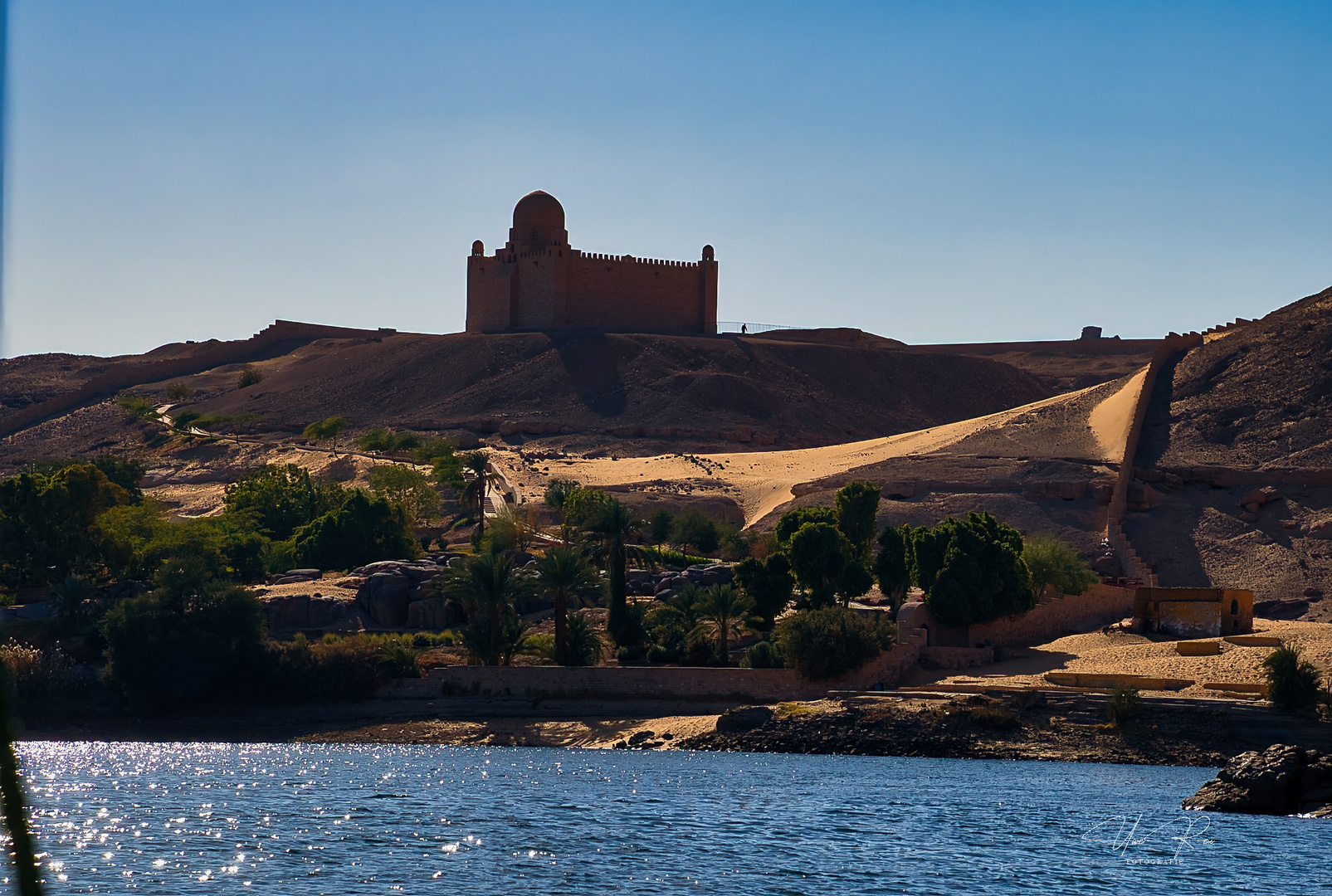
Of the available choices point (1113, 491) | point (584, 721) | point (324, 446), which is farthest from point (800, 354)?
point (584, 721)

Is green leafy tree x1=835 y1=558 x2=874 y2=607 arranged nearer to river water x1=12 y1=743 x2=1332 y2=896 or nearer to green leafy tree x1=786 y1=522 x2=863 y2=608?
green leafy tree x1=786 y1=522 x2=863 y2=608

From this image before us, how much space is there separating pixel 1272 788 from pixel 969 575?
12.2 metres

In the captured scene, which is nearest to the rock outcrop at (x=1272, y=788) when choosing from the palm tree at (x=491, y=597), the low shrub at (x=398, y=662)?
the palm tree at (x=491, y=597)

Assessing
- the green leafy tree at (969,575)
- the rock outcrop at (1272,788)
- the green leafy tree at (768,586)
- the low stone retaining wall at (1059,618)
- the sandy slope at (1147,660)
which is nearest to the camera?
the rock outcrop at (1272,788)

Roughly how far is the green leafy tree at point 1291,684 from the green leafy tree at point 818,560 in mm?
9647

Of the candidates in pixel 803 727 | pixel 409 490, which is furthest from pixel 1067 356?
pixel 803 727

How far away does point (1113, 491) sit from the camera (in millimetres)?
47938

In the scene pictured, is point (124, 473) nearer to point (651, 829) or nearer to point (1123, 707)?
point (1123, 707)

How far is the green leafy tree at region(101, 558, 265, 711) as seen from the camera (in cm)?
3309

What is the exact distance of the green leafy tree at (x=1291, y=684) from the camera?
1123 inches

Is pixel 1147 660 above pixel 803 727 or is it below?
above

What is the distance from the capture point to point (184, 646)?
1303 inches

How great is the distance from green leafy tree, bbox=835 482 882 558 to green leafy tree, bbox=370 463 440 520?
16.6 m

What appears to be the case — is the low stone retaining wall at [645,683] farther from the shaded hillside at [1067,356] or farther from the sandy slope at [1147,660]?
the shaded hillside at [1067,356]
